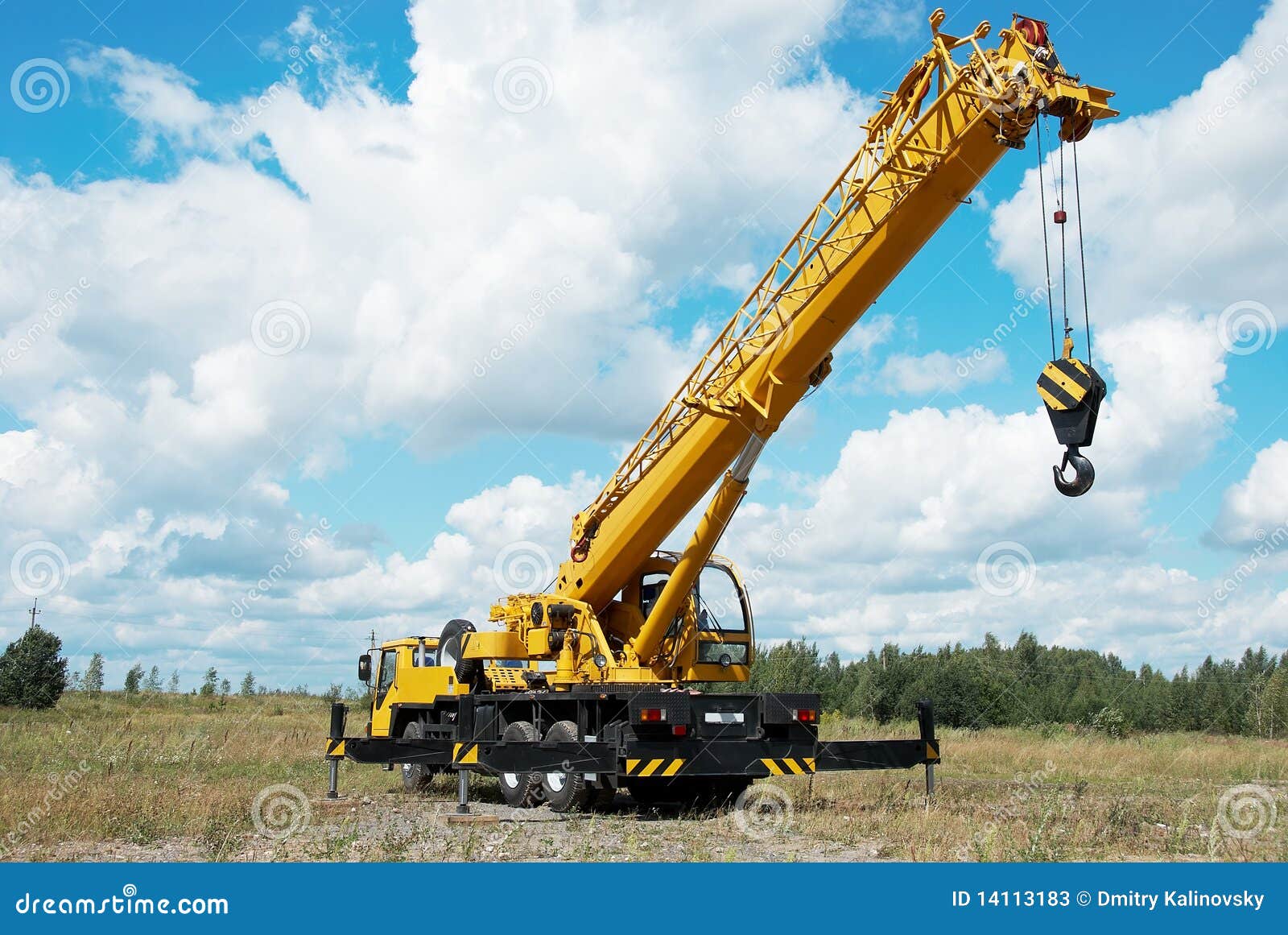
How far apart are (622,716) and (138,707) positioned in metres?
31.5

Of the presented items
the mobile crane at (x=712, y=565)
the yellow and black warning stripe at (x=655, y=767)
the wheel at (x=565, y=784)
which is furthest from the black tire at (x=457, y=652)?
the yellow and black warning stripe at (x=655, y=767)

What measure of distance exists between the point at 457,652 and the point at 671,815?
478 cm

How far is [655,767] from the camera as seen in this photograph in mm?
12500

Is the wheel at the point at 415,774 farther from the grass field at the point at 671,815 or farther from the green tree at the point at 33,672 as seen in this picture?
the green tree at the point at 33,672

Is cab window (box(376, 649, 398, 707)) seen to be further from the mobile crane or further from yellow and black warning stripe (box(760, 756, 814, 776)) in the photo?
yellow and black warning stripe (box(760, 756, 814, 776))

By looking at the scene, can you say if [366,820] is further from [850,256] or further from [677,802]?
[850,256]

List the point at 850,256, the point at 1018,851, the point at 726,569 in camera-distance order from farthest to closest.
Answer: the point at 726,569
the point at 850,256
the point at 1018,851

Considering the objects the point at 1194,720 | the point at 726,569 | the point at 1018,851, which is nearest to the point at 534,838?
the point at 1018,851

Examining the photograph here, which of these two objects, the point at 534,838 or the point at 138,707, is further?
the point at 138,707

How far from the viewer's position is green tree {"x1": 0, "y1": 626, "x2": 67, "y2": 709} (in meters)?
43.1

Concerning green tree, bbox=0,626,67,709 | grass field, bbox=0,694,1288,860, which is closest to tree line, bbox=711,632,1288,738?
grass field, bbox=0,694,1288,860

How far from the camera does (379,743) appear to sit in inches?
587

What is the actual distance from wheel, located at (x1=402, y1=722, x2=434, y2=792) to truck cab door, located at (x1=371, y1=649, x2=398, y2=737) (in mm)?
812

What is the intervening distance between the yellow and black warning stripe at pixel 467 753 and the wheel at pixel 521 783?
1180 millimetres
